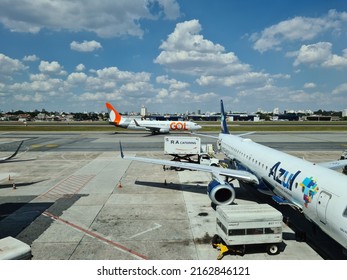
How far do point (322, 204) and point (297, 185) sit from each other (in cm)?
269

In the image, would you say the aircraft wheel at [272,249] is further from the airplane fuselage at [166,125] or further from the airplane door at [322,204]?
the airplane fuselage at [166,125]

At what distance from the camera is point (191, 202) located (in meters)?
23.8

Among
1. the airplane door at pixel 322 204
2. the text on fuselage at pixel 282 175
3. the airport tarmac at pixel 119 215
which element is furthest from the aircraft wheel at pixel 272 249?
the text on fuselage at pixel 282 175

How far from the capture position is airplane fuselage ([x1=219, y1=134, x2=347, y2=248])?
12469 millimetres

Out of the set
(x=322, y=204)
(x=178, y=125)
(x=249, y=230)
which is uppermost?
(x=178, y=125)

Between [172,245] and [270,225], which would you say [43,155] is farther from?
[270,225]

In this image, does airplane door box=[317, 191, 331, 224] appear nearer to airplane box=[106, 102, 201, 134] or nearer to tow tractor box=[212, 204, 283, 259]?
tow tractor box=[212, 204, 283, 259]

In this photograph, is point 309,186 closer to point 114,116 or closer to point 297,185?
point 297,185

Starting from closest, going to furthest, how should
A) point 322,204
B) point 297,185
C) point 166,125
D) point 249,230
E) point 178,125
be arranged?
point 322,204
point 249,230
point 297,185
point 178,125
point 166,125

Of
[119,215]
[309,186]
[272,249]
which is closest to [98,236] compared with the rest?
[119,215]

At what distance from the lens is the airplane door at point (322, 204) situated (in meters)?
13.2

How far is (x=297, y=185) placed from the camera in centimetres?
1611
